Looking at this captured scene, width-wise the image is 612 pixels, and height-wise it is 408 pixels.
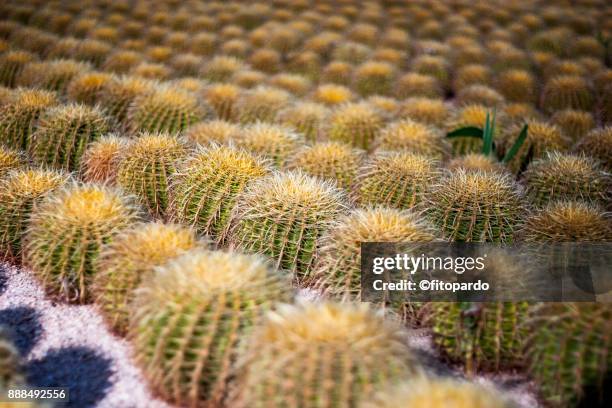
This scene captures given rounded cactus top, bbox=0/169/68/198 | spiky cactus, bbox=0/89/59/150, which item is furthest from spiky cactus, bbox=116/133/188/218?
spiky cactus, bbox=0/89/59/150

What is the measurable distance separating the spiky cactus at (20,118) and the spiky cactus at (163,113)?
74 cm

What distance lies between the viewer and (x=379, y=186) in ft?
13.2

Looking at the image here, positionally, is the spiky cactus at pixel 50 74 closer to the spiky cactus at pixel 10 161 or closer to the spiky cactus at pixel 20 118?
the spiky cactus at pixel 20 118

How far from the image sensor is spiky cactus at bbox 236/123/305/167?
4578 mm

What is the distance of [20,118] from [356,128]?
119 inches

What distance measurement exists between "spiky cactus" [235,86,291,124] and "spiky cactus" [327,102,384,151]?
0.76 meters

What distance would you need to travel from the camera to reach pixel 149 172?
409 centimetres

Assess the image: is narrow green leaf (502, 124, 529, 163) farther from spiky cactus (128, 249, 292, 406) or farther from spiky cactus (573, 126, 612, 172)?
spiky cactus (128, 249, 292, 406)

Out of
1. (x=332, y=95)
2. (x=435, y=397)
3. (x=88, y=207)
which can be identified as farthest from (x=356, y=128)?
(x=435, y=397)

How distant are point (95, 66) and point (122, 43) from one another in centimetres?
110

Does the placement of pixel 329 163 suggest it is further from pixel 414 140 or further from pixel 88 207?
pixel 88 207

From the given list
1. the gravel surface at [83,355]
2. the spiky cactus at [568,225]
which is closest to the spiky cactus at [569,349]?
the gravel surface at [83,355]

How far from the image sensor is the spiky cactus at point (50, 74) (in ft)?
20.2

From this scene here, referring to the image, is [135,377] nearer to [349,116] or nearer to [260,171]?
[260,171]
